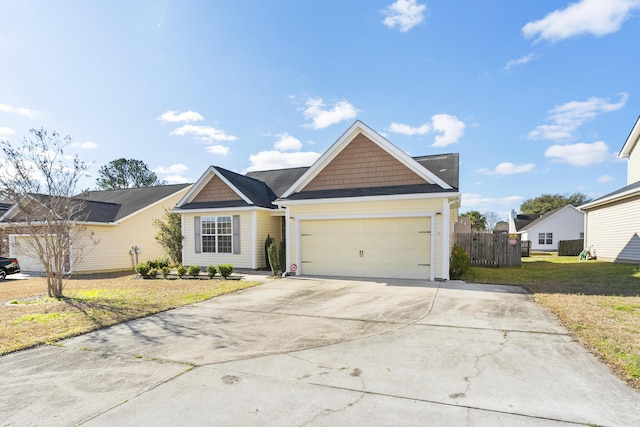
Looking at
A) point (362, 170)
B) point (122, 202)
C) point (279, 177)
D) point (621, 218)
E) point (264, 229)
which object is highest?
point (279, 177)

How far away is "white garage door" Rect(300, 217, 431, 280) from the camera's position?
39.2 ft

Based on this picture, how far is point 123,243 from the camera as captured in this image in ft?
61.8

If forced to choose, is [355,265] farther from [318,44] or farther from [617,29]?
[617,29]

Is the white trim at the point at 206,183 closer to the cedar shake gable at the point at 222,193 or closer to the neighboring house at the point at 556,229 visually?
the cedar shake gable at the point at 222,193

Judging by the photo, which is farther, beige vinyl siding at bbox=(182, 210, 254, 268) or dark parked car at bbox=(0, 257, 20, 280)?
dark parked car at bbox=(0, 257, 20, 280)

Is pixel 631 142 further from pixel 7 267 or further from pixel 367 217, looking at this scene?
pixel 7 267

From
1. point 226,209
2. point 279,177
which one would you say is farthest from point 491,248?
point 226,209

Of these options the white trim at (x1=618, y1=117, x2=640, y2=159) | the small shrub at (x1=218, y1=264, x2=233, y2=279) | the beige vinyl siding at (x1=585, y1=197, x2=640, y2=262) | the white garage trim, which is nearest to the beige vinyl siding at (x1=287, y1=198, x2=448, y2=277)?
the white garage trim

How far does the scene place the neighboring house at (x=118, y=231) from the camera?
17.4m

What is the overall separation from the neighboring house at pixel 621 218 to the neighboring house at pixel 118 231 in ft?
81.3

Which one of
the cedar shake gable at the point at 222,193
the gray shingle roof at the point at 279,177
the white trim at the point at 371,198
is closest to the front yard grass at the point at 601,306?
the white trim at the point at 371,198

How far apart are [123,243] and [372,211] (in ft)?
50.2

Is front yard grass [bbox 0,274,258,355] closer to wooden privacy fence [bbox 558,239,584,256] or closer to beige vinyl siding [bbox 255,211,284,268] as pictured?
beige vinyl siding [bbox 255,211,284,268]

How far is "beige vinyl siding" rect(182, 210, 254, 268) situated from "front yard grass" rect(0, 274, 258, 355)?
3.40 metres
